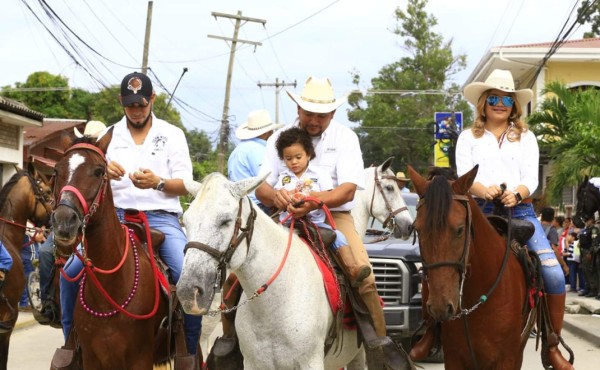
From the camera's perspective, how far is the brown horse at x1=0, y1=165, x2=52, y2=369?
944 centimetres

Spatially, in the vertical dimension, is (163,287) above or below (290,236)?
below

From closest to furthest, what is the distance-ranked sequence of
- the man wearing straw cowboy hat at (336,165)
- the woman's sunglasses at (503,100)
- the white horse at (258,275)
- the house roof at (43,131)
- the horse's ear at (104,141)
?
the white horse at (258,275), the horse's ear at (104,141), the man wearing straw cowboy hat at (336,165), the woman's sunglasses at (503,100), the house roof at (43,131)

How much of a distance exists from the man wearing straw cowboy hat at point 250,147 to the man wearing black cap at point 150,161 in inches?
86.4

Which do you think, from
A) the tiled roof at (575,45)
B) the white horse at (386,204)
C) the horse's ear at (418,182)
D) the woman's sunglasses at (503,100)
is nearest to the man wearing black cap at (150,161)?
the horse's ear at (418,182)

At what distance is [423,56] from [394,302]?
155 feet

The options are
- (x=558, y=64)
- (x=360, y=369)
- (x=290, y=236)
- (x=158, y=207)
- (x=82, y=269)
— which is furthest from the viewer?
(x=558, y=64)

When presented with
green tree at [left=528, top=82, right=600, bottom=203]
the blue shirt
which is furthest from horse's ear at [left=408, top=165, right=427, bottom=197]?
green tree at [left=528, top=82, right=600, bottom=203]

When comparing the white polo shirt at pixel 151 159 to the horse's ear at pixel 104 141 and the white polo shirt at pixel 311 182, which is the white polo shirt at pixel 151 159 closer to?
the horse's ear at pixel 104 141

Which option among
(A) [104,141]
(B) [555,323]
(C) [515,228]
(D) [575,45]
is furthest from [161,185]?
(D) [575,45]

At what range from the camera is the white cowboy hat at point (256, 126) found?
1069 cm

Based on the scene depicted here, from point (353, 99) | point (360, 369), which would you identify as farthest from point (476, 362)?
→ point (353, 99)

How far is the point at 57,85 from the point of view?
174 ft

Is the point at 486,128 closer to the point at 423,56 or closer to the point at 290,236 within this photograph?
the point at 290,236

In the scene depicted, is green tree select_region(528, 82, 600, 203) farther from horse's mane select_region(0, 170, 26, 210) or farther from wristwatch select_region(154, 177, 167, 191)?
wristwatch select_region(154, 177, 167, 191)
